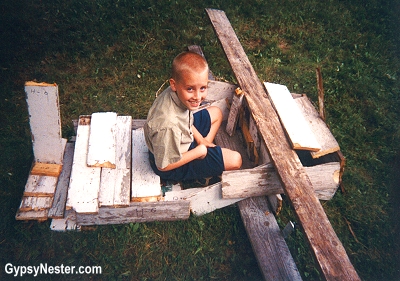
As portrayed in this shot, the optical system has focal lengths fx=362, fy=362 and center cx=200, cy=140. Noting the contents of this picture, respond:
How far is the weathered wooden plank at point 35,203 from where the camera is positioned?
3193 mm

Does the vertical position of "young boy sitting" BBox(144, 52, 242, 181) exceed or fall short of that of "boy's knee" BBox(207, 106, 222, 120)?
it exceeds it

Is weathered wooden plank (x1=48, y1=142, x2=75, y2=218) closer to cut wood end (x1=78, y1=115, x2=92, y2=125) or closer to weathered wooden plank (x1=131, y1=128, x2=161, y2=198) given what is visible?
cut wood end (x1=78, y1=115, x2=92, y2=125)

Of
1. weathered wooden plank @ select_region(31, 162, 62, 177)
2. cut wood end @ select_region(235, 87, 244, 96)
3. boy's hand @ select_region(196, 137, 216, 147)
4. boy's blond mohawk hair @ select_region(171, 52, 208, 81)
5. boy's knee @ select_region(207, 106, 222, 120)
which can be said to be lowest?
weathered wooden plank @ select_region(31, 162, 62, 177)

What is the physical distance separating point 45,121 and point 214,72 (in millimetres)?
2521

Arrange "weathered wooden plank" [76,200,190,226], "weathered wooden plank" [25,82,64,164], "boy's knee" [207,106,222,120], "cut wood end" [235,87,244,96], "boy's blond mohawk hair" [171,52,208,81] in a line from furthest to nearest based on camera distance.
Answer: "boy's knee" [207,106,222,120], "cut wood end" [235,87,244,96], "weathered wooden plank" [76,200,190,226], "weathered wooden plank" [25,82,64,164], "boy's blond mohawk hair" [171,52,208,81]

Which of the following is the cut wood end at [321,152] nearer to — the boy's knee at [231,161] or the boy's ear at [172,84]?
the boy's knee at [231,161]

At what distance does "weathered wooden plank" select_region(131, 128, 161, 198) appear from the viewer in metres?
3.21

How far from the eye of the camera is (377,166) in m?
4.13

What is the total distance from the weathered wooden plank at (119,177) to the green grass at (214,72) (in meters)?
0.39

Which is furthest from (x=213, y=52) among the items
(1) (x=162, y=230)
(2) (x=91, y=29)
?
(1) (x=162, y=230)

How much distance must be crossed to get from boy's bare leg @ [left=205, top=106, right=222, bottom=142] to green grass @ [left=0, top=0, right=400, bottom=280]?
32.1 inches

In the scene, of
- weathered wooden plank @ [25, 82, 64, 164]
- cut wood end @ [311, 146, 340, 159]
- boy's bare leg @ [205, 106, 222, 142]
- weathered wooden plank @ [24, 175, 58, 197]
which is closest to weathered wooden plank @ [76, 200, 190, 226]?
weathered wooden plank @ [24, 175, 58, 197]

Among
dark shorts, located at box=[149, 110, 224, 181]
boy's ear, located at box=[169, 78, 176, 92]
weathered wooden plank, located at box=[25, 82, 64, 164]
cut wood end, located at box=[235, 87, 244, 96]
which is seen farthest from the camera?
cut wood end, located at box=[235, 87, 244, 96]

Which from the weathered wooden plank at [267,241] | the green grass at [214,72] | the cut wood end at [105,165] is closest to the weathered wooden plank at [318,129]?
the green grass at [214,72]
